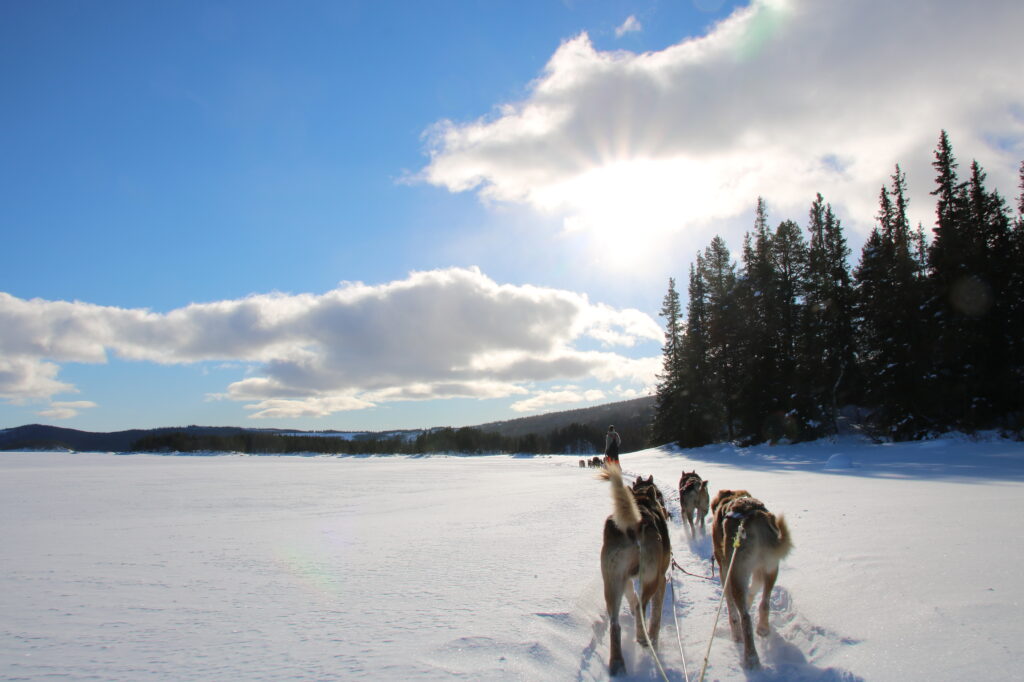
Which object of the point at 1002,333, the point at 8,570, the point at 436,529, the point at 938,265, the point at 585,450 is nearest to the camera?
the point at 8,570

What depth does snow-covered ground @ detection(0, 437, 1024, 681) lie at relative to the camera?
3467mm

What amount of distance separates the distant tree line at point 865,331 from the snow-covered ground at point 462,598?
62.6 feet

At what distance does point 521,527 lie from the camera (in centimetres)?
893

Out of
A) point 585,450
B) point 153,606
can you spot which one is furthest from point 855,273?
point 585,450

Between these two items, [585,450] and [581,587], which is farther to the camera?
[585,450]

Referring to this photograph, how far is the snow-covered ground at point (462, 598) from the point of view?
3467mm

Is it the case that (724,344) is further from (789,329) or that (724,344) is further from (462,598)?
(462,598)

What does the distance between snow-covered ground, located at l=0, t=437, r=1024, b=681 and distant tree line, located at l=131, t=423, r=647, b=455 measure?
80.2 metres

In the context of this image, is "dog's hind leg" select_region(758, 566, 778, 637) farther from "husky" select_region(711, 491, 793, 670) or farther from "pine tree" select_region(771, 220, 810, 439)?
"pine tree" select_region(771, 220, 810, 439)

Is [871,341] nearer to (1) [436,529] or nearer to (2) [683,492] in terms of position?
(2) [683,492]

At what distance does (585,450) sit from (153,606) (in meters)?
94.4

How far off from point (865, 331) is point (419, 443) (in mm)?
90020

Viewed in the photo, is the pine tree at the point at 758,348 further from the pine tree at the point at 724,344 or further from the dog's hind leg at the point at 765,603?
the dog's hind leg at the point at 765,603

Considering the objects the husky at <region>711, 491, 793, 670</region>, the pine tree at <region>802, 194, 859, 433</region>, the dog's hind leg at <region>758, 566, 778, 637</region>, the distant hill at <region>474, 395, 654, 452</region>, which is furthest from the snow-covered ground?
the distant hill at <region>474, 395, 654, 452</region>
